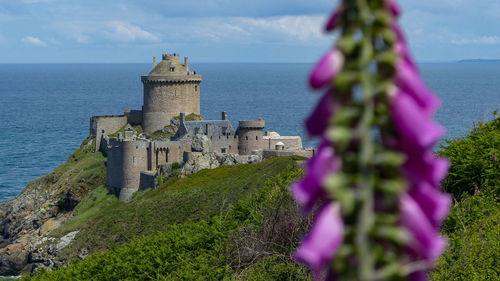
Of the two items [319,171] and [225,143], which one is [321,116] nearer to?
[319,171]

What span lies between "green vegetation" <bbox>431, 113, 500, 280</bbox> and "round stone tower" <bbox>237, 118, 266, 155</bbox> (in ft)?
116

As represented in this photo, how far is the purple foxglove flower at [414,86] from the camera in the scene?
1.80m

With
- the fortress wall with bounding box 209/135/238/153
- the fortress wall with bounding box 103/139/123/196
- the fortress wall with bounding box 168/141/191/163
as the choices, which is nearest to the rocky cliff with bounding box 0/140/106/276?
the fortress wall with bounding box 103/139/123/196

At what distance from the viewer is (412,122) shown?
1755 millimetres

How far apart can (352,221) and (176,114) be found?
67496mm

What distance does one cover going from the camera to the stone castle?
51.6m

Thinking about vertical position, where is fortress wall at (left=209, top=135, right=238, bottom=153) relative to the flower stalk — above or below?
below

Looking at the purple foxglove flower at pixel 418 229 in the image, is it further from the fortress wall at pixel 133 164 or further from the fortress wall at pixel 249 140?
the fortress wall at pixel 249 140

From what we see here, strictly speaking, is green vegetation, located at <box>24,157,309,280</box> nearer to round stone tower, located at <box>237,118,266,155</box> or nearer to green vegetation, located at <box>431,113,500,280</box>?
green vegetation, located at <box>431,113,500,280</box>

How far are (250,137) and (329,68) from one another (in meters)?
54.7

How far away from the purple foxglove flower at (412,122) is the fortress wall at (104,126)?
6588 cm

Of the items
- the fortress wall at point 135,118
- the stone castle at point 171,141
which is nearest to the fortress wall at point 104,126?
the stone castle at point 171,141

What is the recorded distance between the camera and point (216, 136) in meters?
56.3

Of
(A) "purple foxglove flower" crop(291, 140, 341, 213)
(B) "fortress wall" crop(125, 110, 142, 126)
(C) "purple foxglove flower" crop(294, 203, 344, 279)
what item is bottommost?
(B) "fortress wall" crop(125, 110, 142, 126)
